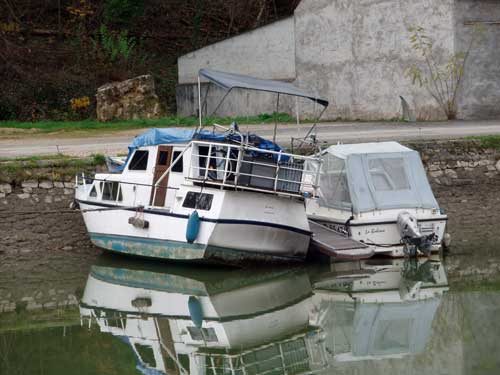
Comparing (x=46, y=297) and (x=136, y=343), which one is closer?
(x=136, y=343)

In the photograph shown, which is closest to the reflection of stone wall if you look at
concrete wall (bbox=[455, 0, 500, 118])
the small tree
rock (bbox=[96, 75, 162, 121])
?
the small tree

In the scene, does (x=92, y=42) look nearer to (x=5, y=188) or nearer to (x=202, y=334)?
(x=5, y=188)

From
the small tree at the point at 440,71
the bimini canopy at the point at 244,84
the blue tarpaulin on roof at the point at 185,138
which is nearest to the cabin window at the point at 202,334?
the blue tarpaulin on roof at the point at 185,138

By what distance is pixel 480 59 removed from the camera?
29406 millimetres

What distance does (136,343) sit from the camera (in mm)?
14125

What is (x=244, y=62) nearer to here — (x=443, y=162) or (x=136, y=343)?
(x=443, y=162)

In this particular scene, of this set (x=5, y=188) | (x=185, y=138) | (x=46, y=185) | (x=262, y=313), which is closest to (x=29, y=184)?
(x=46, y=185)

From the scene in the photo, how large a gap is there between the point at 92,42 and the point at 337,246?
22991mm

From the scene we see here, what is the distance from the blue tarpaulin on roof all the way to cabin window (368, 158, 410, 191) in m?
2.01

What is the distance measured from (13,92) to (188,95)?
5801 millimetres

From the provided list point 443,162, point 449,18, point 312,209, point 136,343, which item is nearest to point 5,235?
point 312,209

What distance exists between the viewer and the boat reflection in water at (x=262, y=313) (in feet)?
43.9

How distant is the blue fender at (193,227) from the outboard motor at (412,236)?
3.55 metres

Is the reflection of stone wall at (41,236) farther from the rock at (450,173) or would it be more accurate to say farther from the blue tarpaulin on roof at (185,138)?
the rock at (450,173)
